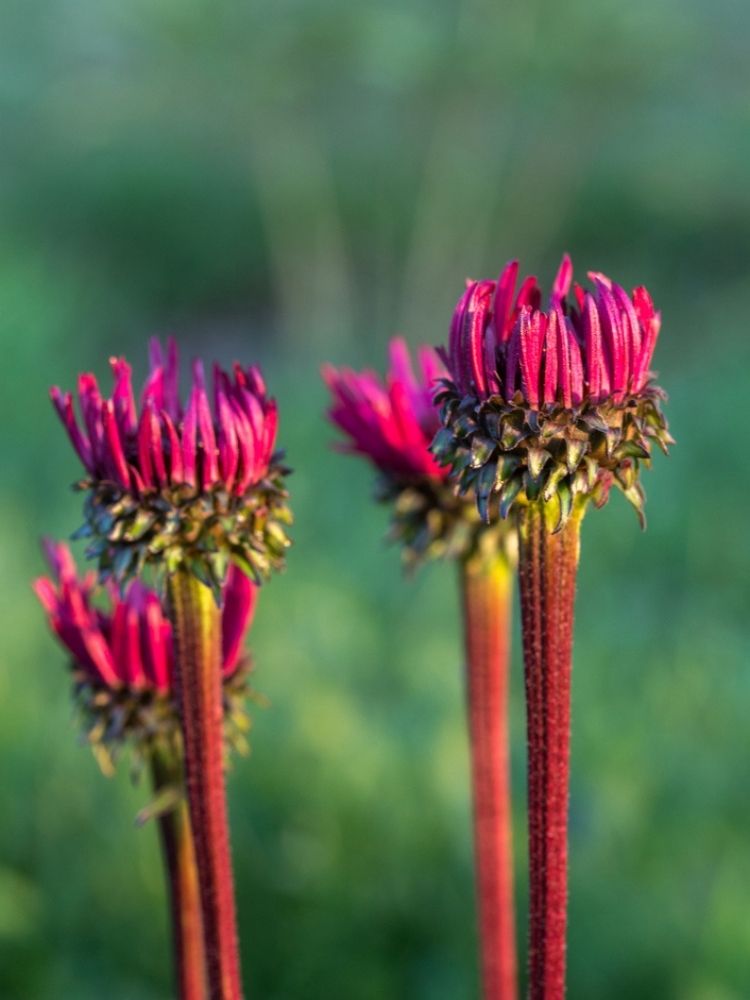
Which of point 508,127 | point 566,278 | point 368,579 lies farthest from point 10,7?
point 566,278

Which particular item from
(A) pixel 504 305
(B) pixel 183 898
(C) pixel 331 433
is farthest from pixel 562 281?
(C) pixel 331 433

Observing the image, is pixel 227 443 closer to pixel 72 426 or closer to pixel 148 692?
pixel 72 426

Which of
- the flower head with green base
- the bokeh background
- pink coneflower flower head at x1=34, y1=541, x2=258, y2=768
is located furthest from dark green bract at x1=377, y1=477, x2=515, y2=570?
the bokeh background

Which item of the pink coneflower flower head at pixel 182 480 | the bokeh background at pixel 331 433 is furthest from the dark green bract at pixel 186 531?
the bokeh background at pixel 331 433

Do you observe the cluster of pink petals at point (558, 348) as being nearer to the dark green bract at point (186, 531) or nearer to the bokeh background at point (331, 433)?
the dark green bract at point (186, 531)

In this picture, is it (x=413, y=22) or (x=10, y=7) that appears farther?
(x=10, y=7)

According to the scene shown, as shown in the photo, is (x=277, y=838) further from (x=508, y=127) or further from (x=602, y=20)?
(x=508, y=127)
